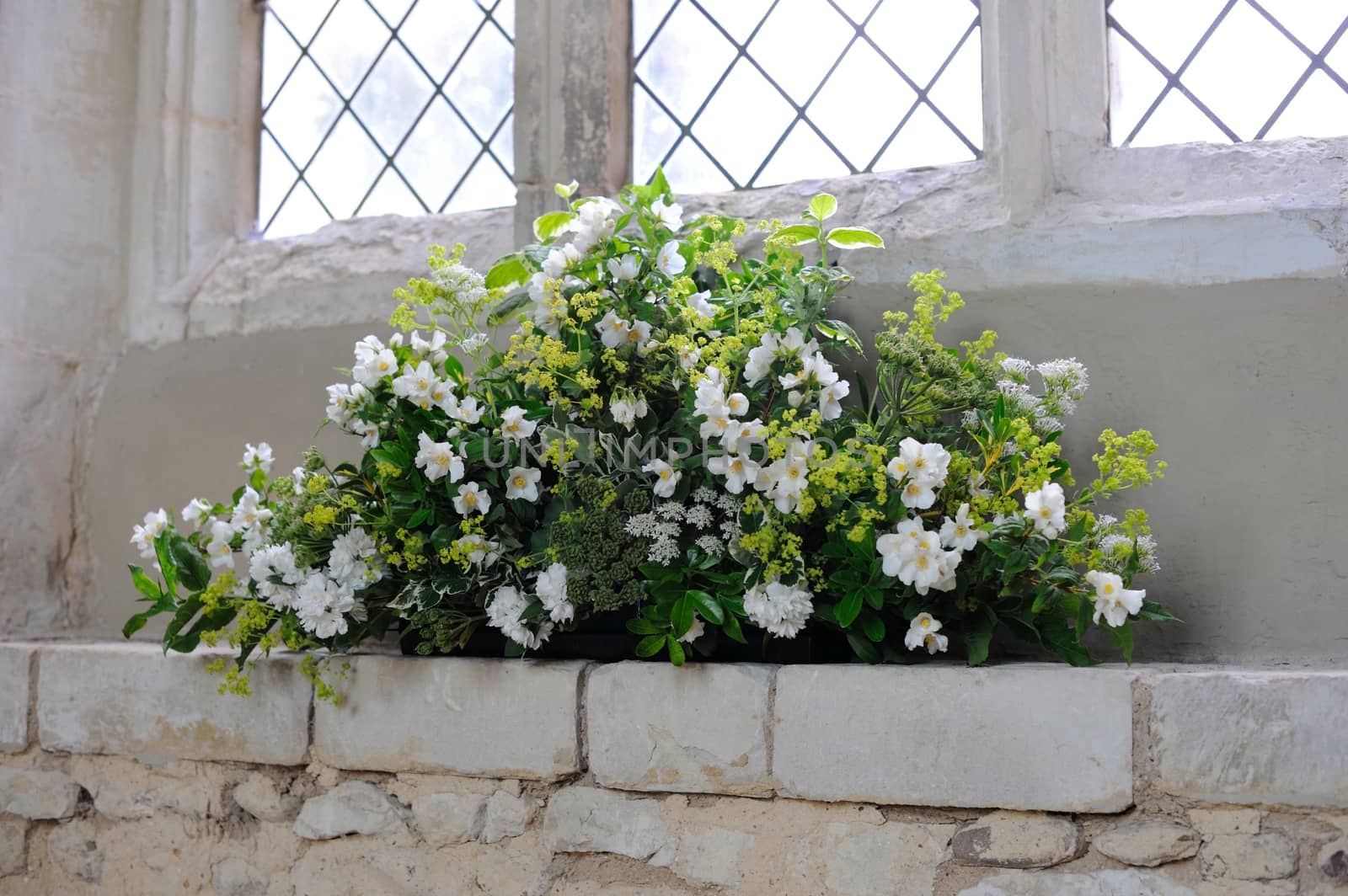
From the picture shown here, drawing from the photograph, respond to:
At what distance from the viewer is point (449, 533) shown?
6.86 ft

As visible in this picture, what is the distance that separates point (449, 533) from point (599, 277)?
1.75 feet

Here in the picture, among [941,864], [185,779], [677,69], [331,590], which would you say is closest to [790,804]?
[941,864]

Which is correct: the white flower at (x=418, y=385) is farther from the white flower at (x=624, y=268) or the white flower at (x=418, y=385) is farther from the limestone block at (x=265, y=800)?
the limestone block at (x=265, y=800)

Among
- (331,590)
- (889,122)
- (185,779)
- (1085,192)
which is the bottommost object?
(185,779)

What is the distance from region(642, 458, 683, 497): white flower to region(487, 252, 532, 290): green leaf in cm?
55

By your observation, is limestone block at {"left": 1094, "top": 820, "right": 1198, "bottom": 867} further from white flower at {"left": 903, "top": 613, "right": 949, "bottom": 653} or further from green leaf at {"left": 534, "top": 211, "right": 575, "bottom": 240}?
green leaf at {"left": 534, "top": 211, "right": 575, "bottom": 240}

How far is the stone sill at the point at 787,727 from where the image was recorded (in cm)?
163

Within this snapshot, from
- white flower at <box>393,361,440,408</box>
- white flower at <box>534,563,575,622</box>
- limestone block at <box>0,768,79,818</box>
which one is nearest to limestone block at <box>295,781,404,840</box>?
→ white flower at <box>534,563,575,622</box>

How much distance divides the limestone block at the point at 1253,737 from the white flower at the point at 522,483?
106 cm

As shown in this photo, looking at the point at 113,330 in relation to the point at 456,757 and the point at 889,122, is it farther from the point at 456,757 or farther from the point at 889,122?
the point at 889,122

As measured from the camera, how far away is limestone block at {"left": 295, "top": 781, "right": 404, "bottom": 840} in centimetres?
221

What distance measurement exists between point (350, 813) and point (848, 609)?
106 centimetres

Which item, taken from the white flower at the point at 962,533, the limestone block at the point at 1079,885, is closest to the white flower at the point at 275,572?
the white flower at the point at 962,533

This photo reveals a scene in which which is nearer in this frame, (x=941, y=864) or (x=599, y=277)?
(x=941, y=864)
